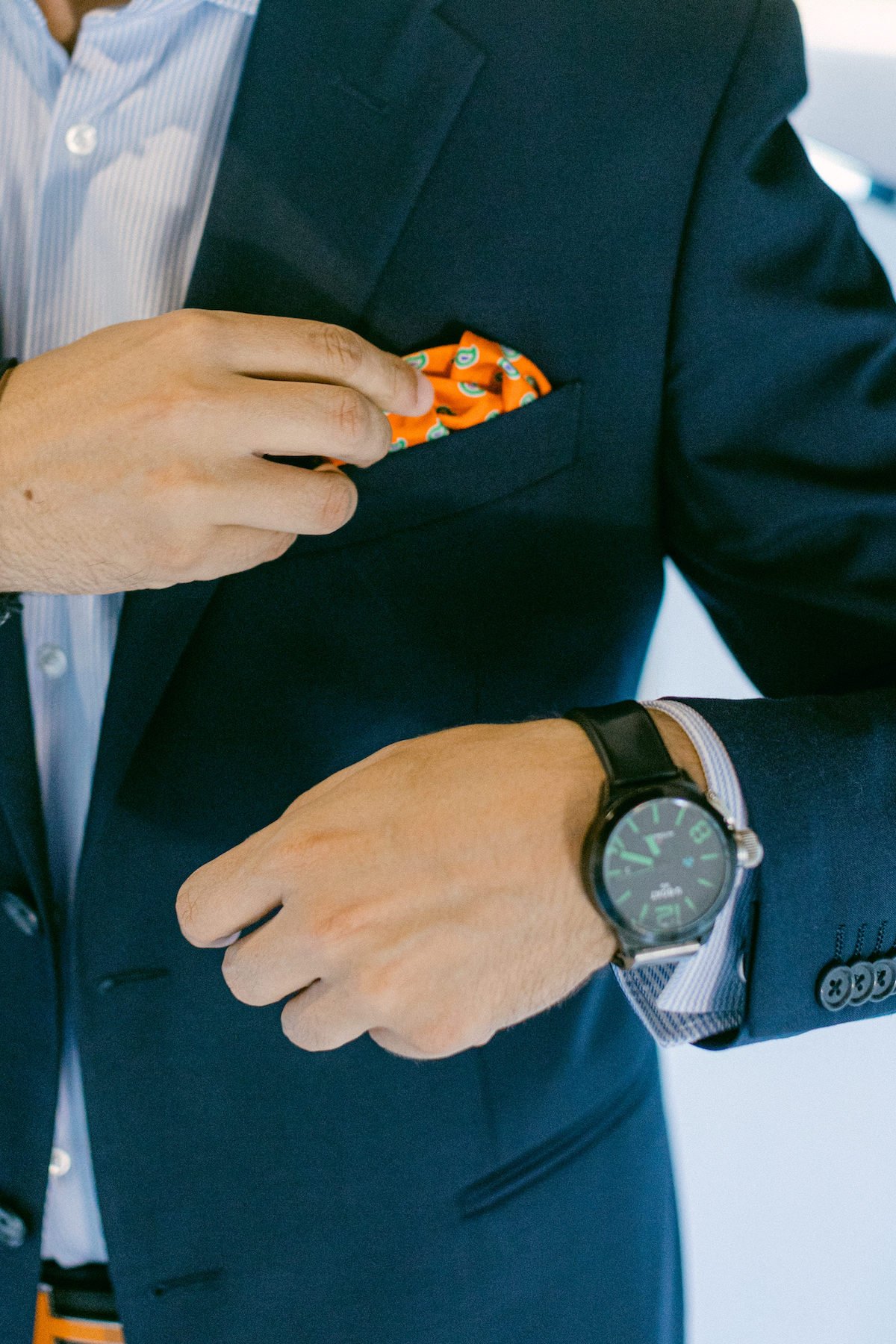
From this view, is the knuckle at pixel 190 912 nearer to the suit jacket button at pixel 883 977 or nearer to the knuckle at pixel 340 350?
the knuckle at pixel 340 350

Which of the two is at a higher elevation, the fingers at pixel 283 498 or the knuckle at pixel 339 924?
the fingers at pixel 283 498

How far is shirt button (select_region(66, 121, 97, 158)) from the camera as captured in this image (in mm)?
792

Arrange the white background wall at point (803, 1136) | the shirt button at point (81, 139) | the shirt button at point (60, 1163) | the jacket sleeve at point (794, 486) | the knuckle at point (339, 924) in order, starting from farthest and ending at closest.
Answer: the white background wall at point (803, 1136) < the shirt button at point (60, 1163) < the shirt button at point (81, 139) < the jacket sleeve at point (794, 486) < the knuckle at point (339, 924)

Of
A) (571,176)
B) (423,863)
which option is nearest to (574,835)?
(423,863)

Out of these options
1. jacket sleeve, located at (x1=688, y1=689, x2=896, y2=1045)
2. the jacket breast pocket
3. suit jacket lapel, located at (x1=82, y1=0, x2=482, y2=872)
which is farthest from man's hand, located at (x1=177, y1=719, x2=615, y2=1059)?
suit jacket lapel, located at (x1=82, y1=0, x2=482, y2=872)

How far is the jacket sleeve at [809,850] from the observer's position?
676mm

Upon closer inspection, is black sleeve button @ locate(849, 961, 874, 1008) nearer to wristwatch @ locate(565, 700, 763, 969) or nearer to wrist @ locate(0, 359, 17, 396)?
wristwatch @ locate(565, 700, 763, 969)

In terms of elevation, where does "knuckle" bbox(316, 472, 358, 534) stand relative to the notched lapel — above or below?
below

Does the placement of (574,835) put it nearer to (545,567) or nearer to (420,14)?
(545,567)

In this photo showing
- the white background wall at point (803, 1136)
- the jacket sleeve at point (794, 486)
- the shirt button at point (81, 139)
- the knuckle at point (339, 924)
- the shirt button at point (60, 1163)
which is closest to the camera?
the knuckle at point (339, 924)

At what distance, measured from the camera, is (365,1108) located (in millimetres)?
845

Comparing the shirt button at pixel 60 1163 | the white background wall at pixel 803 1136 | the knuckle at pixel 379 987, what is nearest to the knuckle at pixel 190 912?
the knuckle at pixel 379 987

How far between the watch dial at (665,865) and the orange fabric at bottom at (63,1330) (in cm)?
72

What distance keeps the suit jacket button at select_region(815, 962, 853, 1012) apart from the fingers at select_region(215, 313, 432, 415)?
51 cm
